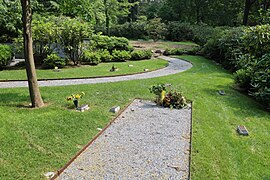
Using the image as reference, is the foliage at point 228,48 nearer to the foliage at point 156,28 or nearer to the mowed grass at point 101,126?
the mowed grass at point 101,126

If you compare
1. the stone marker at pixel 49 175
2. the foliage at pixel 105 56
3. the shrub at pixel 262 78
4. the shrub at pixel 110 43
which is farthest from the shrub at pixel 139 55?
the stone marker at pixel 49 175

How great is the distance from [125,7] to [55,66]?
1856cm

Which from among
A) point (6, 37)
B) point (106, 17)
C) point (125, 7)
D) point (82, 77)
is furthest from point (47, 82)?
point (125, 7)

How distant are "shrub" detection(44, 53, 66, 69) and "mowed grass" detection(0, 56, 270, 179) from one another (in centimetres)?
345

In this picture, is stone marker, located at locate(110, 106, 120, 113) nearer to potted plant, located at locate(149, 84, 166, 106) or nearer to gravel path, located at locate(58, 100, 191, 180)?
gravel path, located at locate(58, 100, 191, 180)

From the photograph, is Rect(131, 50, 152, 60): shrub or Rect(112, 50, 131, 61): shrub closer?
Rect(112, 50, 131, 61): shrub

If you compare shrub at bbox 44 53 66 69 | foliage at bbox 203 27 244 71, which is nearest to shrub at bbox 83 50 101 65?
shrub at bbox 44 53 66 69

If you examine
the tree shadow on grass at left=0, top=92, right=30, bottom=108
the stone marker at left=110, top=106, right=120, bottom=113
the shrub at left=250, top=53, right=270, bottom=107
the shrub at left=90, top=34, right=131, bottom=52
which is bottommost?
the stone marker at left=110, top=106, right=120, bottom=113

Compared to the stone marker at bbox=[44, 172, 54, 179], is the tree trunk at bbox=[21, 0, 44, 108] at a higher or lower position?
higher

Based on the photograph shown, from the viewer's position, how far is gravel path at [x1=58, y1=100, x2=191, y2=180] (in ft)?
10.0

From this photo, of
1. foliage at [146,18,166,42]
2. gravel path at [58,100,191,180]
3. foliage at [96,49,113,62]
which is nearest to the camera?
gravel path at [58,100,191,180]

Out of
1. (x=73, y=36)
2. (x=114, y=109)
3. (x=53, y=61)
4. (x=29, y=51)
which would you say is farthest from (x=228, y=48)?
(x=29, y=51)

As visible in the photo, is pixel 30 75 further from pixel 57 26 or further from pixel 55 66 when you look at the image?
pixel 57 26

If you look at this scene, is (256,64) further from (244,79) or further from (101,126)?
(101,126)
